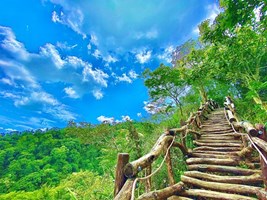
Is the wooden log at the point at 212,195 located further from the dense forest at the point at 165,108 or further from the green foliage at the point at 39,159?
the green foliage at the point at 39,159

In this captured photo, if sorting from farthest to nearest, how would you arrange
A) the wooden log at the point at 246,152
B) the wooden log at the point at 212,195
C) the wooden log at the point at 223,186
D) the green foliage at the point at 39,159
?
the green foliage at the point at 39,159 < the wooden log at the point at 246,152 < the wooden log at the point at 223,186 < the wooden log at the point at 212,195

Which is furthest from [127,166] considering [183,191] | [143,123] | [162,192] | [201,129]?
[143,123]

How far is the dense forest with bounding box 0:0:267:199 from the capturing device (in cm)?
618

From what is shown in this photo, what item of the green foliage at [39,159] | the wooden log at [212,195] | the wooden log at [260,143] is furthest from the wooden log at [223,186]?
the green foliage at [39,159]

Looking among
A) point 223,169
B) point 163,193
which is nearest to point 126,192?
point 163,193

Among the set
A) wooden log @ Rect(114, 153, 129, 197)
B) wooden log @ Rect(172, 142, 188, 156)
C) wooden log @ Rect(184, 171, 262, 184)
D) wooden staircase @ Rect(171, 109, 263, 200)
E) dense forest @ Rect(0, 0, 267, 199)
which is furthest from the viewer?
dense forest @ Rect(0, 0, 267, 199)

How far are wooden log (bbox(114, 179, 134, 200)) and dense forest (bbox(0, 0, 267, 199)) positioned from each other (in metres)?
2.99

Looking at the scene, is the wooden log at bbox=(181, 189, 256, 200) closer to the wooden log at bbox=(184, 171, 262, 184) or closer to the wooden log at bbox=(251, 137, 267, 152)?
the wooden log at bbox=(184, 171, 262, 184)

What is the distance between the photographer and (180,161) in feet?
17.5

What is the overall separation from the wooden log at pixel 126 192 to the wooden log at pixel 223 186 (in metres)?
2.05

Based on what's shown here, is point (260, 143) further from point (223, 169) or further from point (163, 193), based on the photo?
point (163, 193)

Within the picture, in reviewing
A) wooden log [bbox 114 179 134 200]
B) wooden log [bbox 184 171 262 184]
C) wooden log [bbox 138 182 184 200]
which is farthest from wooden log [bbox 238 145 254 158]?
wooden log [bbox 114 179 134 200]

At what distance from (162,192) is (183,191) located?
65 centimetres

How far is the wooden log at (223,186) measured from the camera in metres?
3.10
